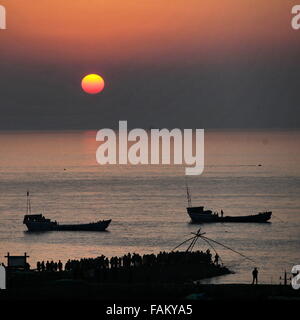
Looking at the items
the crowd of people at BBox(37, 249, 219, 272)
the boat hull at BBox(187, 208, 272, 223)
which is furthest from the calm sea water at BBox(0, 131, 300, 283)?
the crowd of people at BBox(37, 249, 219, 272)

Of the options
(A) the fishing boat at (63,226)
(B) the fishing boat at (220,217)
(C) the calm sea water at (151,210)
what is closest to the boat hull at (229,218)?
(B) the fishing boat at (220,217)

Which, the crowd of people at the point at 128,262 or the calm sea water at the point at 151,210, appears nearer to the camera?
the crowd of people at the point at 128,262

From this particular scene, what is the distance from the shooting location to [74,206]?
125 metres

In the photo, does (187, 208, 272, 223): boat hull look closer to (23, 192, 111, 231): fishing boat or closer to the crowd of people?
(23, 192, 111, 231): fishing boat

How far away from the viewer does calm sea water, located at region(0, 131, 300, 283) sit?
3150 inches

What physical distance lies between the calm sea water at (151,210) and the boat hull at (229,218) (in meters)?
0.91

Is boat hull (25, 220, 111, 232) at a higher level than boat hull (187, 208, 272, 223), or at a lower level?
lower

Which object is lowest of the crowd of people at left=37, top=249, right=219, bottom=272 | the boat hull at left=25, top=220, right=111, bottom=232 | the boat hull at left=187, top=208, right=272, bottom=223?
the crowd of people at left=37, top=249, right=219, bottom=272

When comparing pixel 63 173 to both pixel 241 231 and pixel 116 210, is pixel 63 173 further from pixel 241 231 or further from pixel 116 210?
pixel 241 231

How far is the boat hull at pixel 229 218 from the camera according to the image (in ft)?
334

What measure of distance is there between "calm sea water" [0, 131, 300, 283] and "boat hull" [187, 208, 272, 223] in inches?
35.8

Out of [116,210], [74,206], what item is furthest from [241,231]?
[74,206]

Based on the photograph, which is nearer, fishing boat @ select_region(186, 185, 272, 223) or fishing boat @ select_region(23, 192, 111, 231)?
fishing boat @ select_region(23, 192, 111, 231)

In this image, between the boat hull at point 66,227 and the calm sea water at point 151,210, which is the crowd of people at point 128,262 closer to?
the calm sea water at point 151,210
